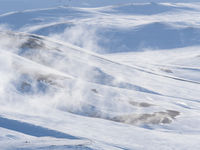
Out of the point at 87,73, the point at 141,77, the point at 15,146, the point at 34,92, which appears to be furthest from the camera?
the point at 141,77

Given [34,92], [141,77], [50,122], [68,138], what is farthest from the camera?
[141,77]

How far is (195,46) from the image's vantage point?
53250mm

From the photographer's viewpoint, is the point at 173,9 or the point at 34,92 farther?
the point at 173,9

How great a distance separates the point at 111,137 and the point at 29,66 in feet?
20.7

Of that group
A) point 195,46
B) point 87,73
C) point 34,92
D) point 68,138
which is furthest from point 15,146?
point 195,46

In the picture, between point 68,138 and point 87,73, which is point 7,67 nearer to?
point 87,73

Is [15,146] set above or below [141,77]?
above

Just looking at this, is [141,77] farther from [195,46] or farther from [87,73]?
[195,46]

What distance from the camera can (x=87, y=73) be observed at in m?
18.8

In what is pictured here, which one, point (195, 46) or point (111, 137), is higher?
point (111, 137)

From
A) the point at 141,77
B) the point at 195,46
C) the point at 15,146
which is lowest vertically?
the point at 195,46

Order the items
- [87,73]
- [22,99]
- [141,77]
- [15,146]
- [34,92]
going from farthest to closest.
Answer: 1. [141,77]
2. [87,73]
3. [34,92]
4. [22,99]
5. [15,146]

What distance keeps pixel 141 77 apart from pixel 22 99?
8473 mm

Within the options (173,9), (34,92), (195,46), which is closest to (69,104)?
(34,92)
